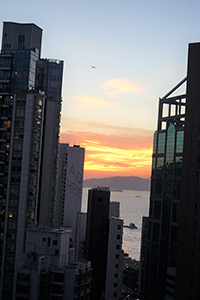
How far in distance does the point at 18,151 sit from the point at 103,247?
32972 mm

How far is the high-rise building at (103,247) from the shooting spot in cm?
9656

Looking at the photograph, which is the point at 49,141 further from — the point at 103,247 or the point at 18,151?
the point at 103,247

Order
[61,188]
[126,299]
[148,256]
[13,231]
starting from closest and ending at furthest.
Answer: [126,299]
[13,231]
[148,256]
[61,188]

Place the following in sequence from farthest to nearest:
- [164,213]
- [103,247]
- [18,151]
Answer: [164,213] → [103,247] → [18,151]

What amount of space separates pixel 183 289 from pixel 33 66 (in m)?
53.3

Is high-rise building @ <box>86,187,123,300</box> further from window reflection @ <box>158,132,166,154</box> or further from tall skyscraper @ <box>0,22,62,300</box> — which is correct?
window reflection @ <box>158,132,166,154</box>

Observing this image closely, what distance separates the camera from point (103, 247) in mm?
99625

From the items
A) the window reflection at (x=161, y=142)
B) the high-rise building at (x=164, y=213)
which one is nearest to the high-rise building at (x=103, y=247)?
the high-rise building at (x=164, y=213)

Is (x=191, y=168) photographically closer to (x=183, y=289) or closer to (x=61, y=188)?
(x=183, y=289)

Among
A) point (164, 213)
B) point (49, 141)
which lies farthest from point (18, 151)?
point (164, 213)

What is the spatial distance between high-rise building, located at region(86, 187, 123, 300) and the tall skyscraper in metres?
19.3

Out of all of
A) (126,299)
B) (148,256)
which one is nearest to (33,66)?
(126,299)

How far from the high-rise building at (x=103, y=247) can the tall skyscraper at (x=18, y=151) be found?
19.3m

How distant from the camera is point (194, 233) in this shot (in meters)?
53.8
